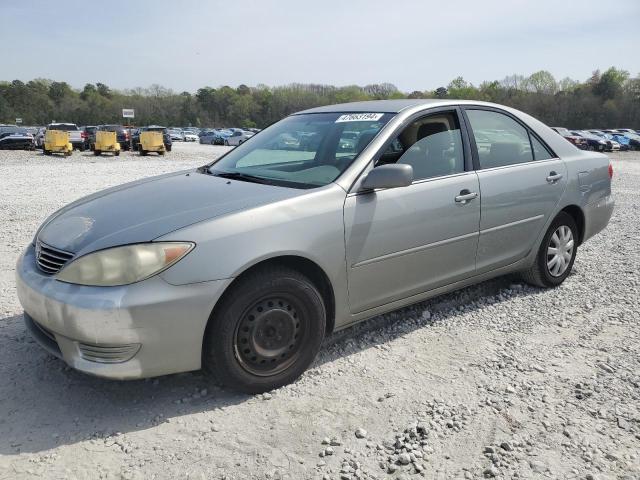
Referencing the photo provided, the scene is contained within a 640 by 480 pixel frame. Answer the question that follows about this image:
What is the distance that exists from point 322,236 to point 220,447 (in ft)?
3.93

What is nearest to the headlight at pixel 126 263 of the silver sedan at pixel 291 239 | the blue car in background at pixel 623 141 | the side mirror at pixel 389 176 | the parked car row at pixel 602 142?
the silver sedan at pixel 291 239

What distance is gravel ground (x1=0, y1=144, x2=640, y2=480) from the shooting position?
2.30 meters

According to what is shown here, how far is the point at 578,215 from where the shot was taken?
4.62 m

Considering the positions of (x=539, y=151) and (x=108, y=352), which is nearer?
(x=108, y=352)

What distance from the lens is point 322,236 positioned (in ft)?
9.50

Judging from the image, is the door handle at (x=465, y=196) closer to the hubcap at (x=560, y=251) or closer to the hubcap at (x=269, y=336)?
the hubcap at (x=560, y=251)

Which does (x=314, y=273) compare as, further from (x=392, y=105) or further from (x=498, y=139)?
(x=498, y=139)

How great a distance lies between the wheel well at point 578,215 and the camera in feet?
14.8

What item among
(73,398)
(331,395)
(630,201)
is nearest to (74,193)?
(73,398)

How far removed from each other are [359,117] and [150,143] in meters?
24.4

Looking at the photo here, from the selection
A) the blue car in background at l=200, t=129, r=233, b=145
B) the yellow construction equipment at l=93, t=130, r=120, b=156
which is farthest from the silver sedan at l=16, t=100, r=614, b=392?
the blue car in background at l=200, t=129, r=233, b=145

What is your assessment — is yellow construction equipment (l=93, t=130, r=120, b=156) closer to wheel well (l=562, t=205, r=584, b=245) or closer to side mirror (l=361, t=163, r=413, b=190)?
wheel well (l=562, t=205, r=584, b=245)

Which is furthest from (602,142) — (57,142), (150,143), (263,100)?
(263,100)

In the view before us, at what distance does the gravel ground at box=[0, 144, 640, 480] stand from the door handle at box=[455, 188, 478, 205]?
94cm
